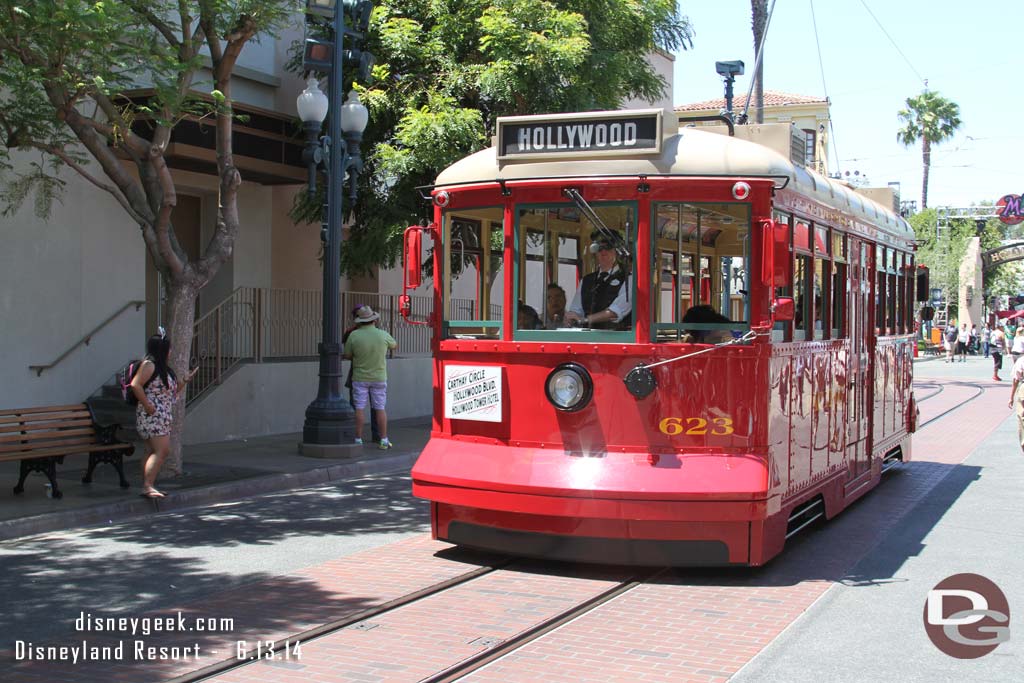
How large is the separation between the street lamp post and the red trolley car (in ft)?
19.6

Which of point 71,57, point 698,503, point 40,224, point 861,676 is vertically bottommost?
point 861,676

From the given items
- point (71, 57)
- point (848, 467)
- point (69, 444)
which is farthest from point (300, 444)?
point (848, 467)

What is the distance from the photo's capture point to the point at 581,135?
751 centimetres

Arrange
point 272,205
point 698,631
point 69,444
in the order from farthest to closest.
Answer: point 272,205 < point 69,444 < point 698,631

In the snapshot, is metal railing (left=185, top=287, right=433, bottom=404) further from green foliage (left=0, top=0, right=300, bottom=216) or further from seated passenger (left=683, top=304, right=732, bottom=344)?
seated passenger (left=683, top=304, right=732, bottom=344)

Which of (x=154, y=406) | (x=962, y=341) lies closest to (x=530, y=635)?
(x=154, y=406)

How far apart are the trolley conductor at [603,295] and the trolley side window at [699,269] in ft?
0.71

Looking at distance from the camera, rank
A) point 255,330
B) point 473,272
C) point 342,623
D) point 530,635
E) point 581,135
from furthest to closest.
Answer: point 255,330 < point 473,272 < point 581,135 < point 342,623 < point 530,635

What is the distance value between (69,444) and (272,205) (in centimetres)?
911

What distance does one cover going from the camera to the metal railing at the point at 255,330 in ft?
51.7

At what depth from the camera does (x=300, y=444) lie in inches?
560

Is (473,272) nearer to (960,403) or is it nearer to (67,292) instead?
(67,292)

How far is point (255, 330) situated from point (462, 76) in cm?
512

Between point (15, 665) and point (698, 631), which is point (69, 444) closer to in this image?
point (15, 665)
